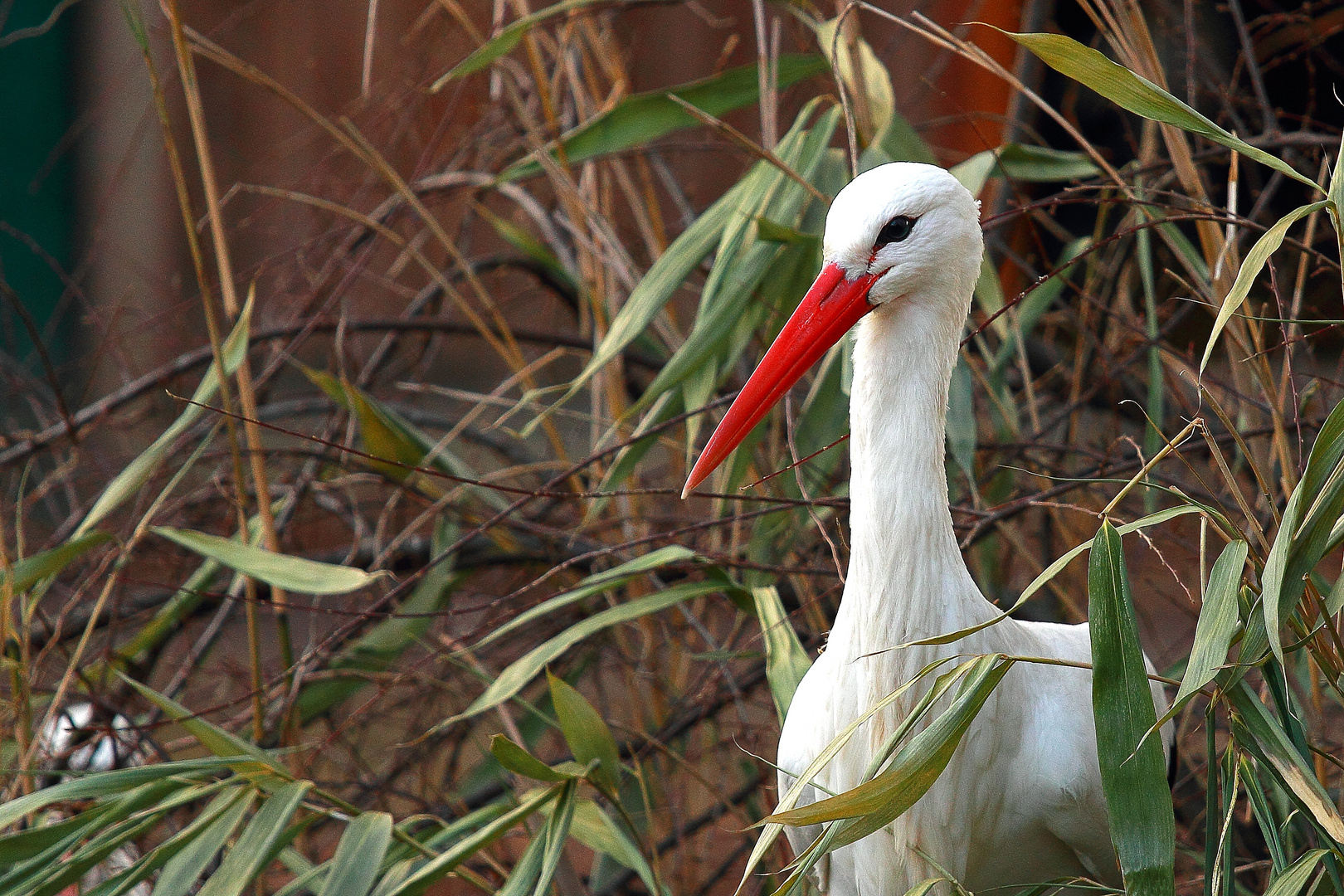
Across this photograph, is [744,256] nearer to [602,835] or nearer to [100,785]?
[602,835]

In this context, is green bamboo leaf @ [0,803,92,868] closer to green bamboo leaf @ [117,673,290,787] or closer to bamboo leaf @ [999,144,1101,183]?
green bamboo leaf @ [117,673,290,787]

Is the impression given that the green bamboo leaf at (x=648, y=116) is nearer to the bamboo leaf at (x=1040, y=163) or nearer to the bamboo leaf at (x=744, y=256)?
the bamboo leaf at (x=744, y=256)

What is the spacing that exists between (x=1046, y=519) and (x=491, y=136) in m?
1.15

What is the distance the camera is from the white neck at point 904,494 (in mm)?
1018

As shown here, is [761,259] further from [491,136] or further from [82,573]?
[82,573]

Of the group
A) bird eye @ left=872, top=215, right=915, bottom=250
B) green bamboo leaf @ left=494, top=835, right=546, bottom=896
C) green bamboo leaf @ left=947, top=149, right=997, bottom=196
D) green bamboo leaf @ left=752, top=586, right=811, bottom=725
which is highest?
green bamboo leaf @ left=947, top=149, right=997, bottom=196

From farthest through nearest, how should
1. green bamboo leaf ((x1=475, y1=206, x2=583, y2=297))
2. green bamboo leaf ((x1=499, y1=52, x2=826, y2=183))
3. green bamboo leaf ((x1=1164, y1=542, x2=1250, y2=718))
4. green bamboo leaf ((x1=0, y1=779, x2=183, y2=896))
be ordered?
green bamboo leaf ((x1=475, y1=206, x2=583, y2=297)) → green bamboo leaf ((x1=499, y1=52, x2=826, y2=183)) → green bamboo leaf ((x1=0, y1=779, x2=183, y2=896)) → green bamboo leaf ((x1=1164, y1=542, x2=1250, y2=718))

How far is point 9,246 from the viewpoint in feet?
11.8

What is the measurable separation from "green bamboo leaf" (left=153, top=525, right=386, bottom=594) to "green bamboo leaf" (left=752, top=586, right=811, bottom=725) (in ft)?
1.41

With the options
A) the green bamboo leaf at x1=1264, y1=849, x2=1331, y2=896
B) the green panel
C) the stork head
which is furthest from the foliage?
the green panel

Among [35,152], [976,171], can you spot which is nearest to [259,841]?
[976,171]

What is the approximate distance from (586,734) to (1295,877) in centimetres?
67

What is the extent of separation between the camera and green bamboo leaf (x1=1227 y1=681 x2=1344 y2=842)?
748 millimetres

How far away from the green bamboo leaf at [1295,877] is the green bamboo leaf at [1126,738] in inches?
3.7
